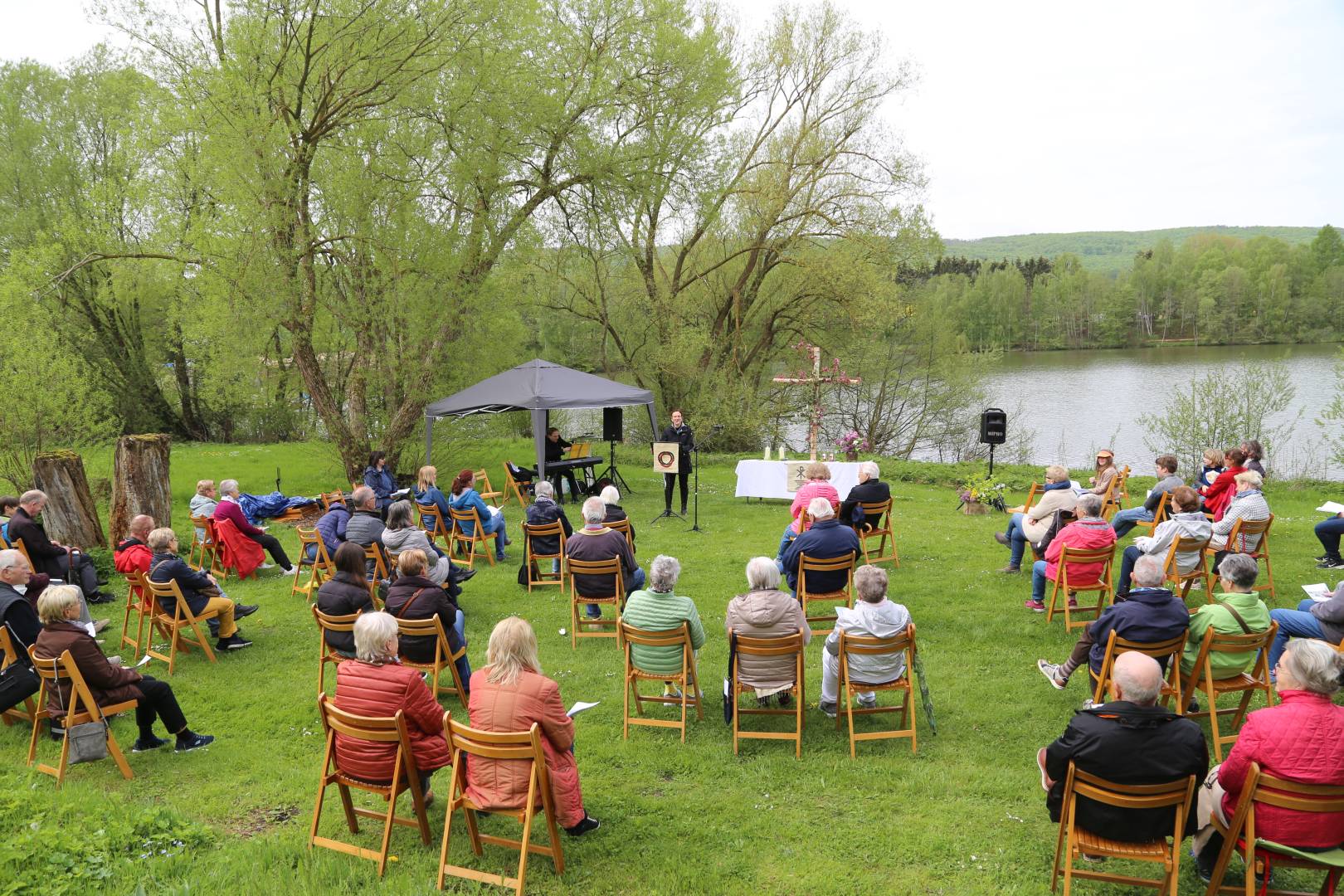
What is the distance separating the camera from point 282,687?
232 inches

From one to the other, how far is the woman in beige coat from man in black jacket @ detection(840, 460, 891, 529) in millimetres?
1319

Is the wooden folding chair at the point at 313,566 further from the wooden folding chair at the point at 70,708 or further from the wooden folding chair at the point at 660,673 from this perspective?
the wooden folding chair at the point at 660,673

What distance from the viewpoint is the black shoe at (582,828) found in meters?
3.77

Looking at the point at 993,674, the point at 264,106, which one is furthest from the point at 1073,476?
the point at 264,106

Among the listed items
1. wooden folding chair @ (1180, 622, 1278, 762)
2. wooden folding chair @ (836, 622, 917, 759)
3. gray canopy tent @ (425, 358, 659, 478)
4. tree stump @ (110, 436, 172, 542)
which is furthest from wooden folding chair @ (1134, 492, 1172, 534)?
tree stump @ (110, 436, 172, 542)

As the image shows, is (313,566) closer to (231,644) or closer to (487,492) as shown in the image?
(231,644)

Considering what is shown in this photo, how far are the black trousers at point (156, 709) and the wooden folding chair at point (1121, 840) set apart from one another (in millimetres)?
4772

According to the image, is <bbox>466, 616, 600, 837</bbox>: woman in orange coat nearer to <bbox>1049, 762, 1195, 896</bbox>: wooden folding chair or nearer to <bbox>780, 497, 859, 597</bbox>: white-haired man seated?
<bbox>1049, 762, 1195, 896</bbox>: wooden folding chair

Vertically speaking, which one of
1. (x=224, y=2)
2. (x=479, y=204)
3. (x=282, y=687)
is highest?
(x=224, y=2)

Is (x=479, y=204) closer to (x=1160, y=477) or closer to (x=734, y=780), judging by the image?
(x=1160, y=477)

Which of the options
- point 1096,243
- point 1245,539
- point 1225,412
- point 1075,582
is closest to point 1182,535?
point 1075,582

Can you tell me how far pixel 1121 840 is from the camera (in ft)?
10.6

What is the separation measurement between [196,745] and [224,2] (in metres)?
11.6

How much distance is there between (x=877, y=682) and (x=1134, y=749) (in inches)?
69.8
